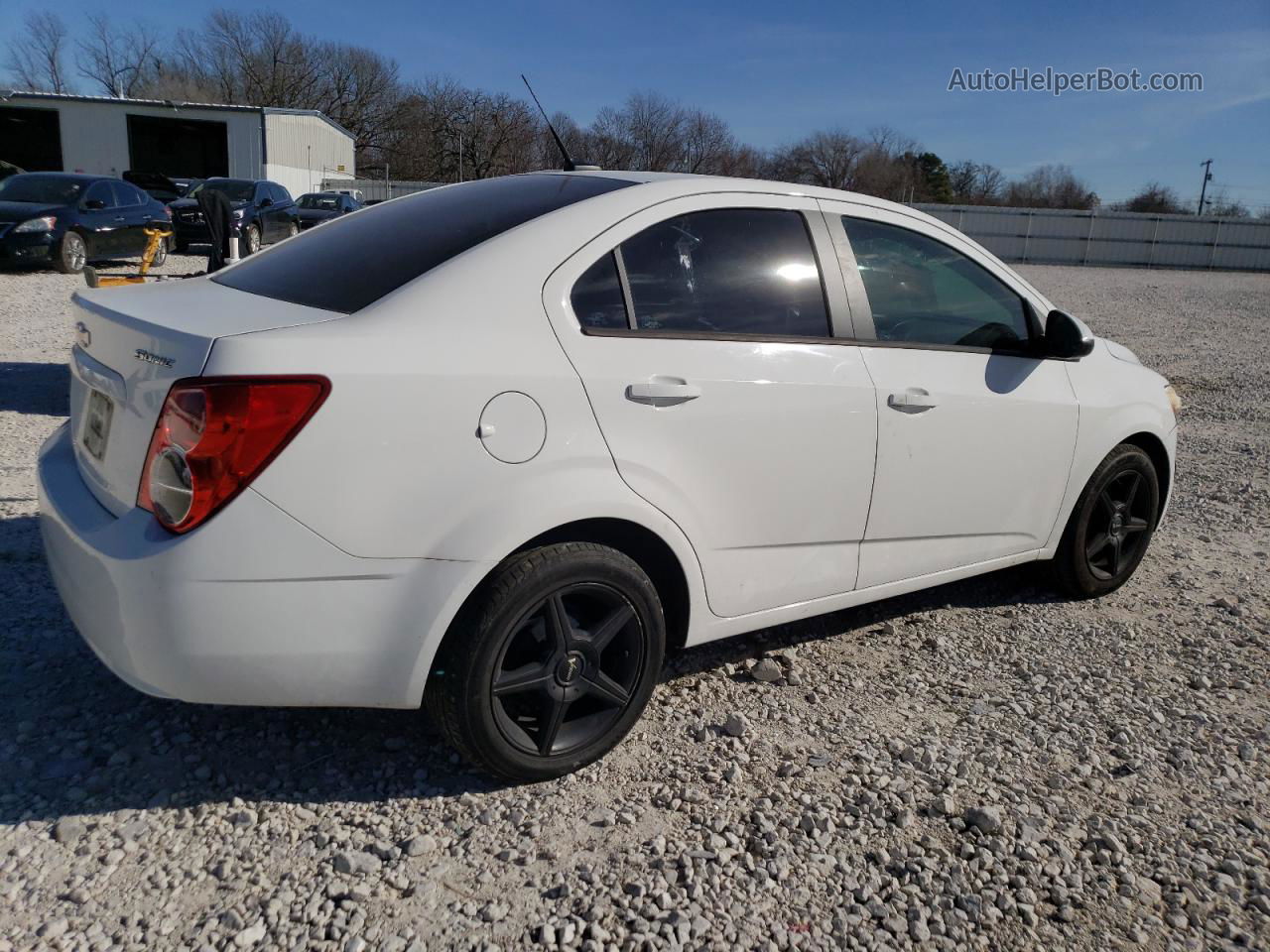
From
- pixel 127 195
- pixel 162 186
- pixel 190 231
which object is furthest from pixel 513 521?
pixel 162 186

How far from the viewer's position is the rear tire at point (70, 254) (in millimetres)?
14578

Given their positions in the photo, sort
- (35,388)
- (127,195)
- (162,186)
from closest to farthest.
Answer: (35,388)
(127,195)
(162,186)

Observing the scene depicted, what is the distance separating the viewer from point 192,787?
2.69 metres

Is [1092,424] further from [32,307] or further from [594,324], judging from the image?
[32,307]

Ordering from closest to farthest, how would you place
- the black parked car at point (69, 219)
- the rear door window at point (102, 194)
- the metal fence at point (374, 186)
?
the black parked car at point (69, 219) < the rear door window at point (102, 194) < the metal fence at point (374, 186)

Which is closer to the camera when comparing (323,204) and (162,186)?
(162,186)

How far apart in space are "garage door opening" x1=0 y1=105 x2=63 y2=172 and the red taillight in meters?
42.0

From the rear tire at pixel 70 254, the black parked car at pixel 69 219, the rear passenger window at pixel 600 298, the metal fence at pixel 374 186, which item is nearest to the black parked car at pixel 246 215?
the black parked car at pixel 69 219

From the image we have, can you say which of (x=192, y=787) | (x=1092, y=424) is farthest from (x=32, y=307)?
(x=1092, y=424)

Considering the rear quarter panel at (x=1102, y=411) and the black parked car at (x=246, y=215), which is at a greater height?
the black parked car at (x=246, y=215)

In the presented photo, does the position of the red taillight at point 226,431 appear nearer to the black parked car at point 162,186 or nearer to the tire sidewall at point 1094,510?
the tire sidewall at point 1094,510

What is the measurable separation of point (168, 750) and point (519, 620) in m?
1.16

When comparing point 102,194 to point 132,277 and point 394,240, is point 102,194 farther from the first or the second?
point 394,240

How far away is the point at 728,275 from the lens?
10.1ft
